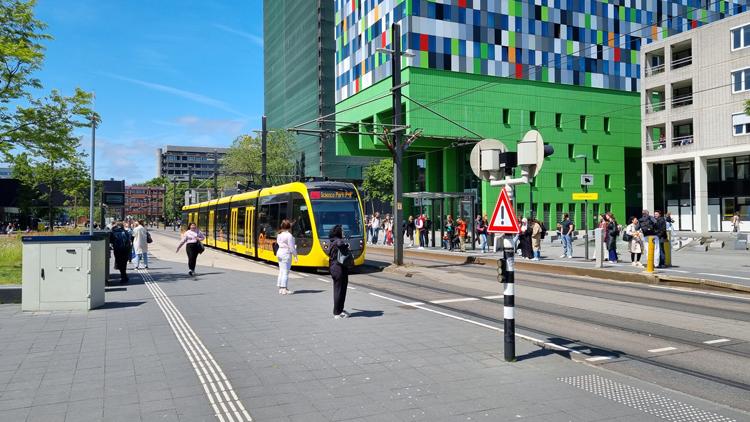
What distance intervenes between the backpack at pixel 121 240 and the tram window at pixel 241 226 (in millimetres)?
8747

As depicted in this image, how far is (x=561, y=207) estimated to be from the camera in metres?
52.1

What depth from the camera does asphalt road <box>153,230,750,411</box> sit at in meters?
6.44

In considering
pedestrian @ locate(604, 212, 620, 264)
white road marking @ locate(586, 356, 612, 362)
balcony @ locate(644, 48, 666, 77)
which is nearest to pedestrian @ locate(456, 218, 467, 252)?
pedestrian @ locate(604, 212, 620, 264)

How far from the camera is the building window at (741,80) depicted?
40.3 meters

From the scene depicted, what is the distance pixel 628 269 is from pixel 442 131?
2861 centimetres

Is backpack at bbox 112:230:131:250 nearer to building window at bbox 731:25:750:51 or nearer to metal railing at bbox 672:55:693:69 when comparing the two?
building window at bbox 731:25:750:51

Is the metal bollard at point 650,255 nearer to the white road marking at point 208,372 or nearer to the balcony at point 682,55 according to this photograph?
the white road marking at point 208,372

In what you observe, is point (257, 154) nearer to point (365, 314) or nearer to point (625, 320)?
point (365, 314)

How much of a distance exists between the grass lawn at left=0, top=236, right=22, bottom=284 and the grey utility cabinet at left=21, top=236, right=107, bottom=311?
4311mm

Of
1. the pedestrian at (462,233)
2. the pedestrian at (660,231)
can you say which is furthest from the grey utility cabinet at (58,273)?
the pedestrian at (462,233)

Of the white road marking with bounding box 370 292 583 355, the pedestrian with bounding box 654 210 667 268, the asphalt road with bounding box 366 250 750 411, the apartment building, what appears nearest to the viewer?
the asphalt road with bounding box 366 250 750 411

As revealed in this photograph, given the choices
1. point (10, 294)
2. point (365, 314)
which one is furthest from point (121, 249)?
point (365, 314)

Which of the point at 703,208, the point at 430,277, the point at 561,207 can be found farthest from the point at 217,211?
the point at 703,208

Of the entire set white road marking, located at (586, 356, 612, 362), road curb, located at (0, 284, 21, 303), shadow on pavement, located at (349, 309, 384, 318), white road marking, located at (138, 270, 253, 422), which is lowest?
white road marking, located at (586, 356, 612, 362)
